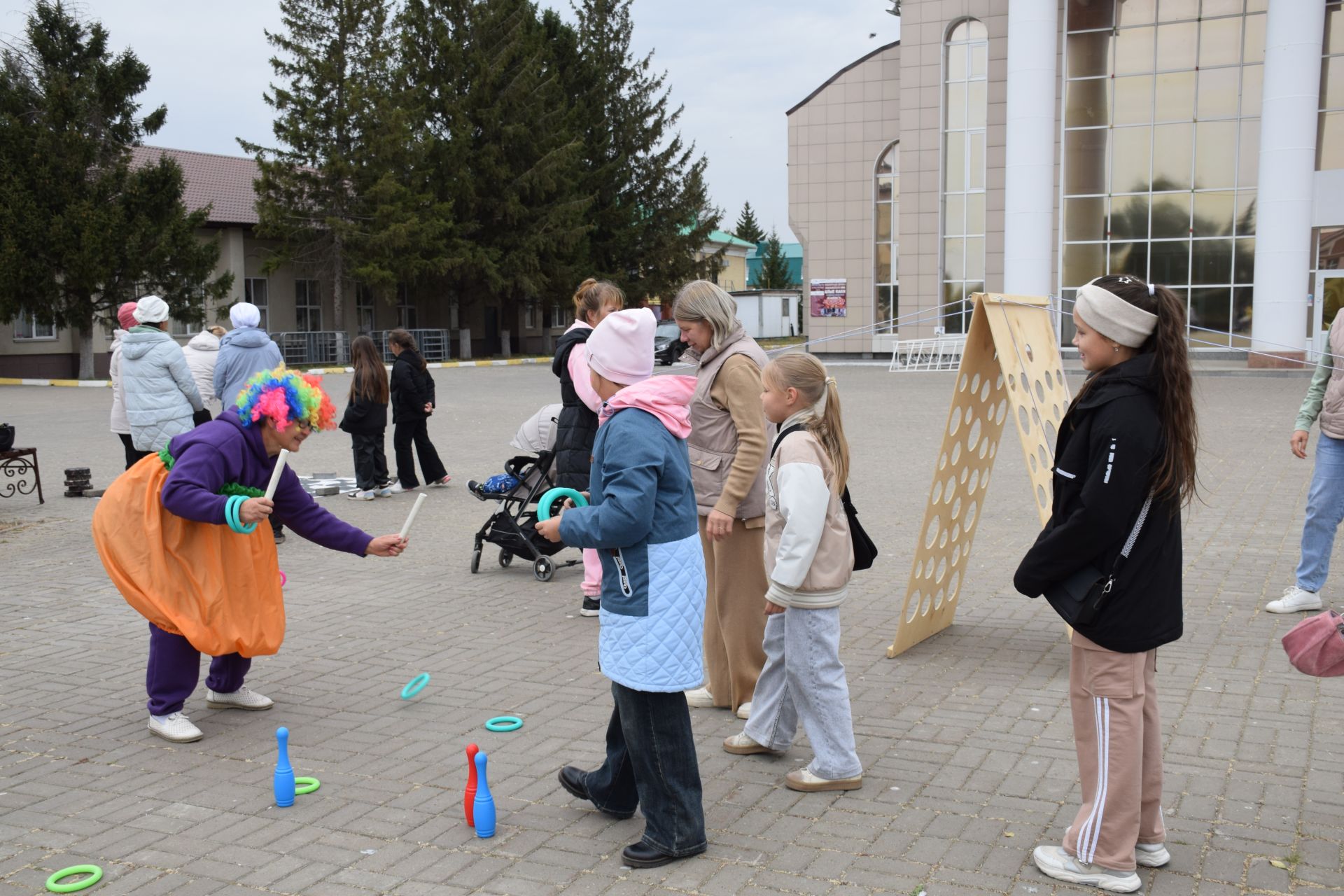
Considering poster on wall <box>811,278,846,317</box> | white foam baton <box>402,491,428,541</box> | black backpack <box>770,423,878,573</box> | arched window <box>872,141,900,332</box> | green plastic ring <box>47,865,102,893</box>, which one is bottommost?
green plastic ring <box>47,865,102,893</box>

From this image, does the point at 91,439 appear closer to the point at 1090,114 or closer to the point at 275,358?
the point at 275,358

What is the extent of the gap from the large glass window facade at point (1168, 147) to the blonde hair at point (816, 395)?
29.0m

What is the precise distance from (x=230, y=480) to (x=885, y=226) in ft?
120

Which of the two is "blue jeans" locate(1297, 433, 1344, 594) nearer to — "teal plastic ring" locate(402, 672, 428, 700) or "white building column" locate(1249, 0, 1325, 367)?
"teal plastic ring" locate(402, 672, 428, 700)

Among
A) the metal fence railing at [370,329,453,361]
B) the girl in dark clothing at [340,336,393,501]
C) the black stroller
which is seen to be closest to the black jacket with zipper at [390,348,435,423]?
the girl in dark clothing at [340,336,393,501]

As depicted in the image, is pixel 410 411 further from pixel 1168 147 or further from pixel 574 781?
pixel 1168 147

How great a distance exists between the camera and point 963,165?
1382 inches

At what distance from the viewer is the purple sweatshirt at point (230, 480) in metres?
4.84

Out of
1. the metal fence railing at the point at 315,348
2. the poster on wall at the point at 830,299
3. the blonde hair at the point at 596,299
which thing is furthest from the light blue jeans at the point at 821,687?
the metal fence railing at the point at 315,348

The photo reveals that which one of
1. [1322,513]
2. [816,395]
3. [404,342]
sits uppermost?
[404,342]

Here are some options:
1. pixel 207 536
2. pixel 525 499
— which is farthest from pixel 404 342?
pixel 207 536

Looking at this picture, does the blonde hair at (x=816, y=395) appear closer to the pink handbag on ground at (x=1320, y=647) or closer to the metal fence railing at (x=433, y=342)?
the pink handbag on ground at (x=1320, y=647)

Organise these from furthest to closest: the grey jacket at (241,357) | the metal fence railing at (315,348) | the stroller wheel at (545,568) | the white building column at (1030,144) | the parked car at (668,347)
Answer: the metal fence railing at (315,348) < the parked car at (668,347) < the white building column at (1030,144) < the grey jacket at (241,357) < the stroller wheel at (545,568)

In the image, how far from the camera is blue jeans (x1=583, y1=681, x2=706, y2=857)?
3.78 meters
